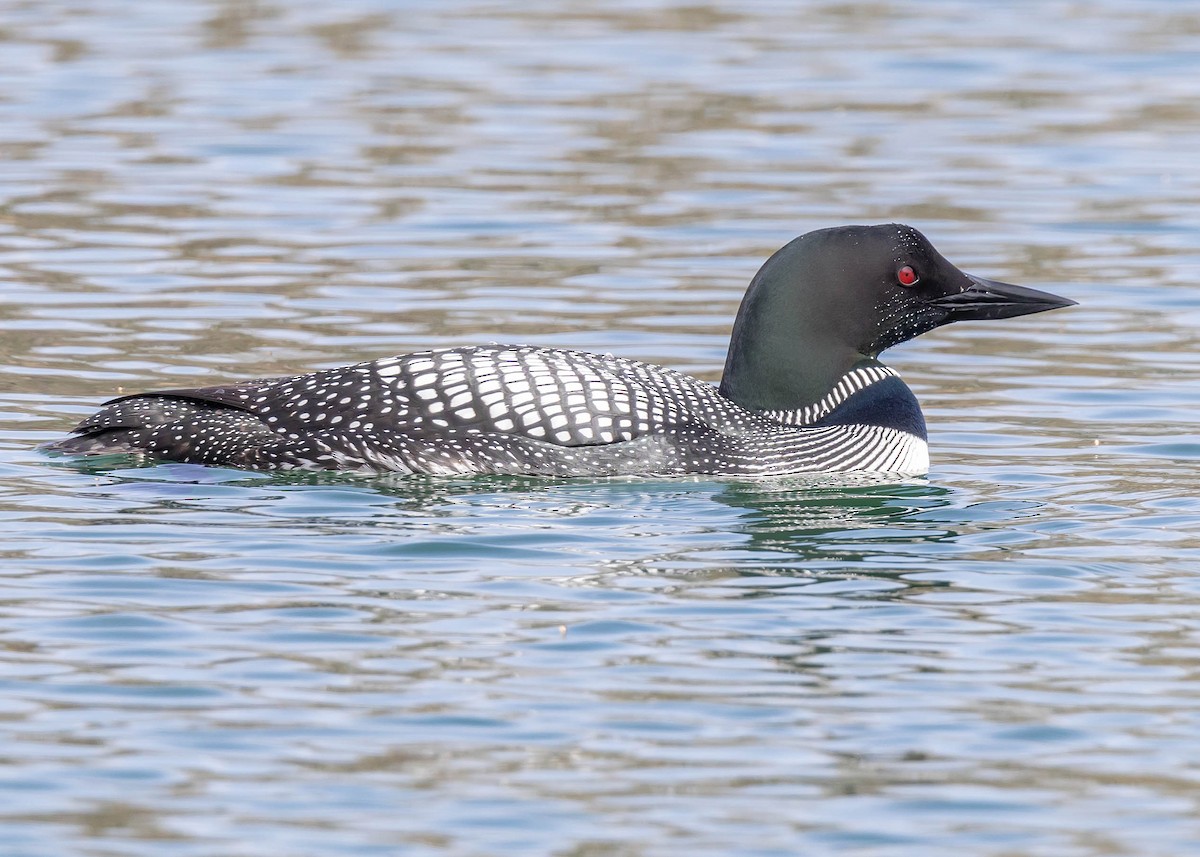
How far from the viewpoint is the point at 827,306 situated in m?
7.45

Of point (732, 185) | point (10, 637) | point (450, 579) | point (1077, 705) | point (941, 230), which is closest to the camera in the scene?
point (1077, 705)

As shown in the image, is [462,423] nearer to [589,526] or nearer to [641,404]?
[641,404]

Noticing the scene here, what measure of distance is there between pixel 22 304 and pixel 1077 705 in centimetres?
616


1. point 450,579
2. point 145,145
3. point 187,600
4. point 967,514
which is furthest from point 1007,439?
point 145,145

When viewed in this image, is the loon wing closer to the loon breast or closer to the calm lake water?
the loon breast

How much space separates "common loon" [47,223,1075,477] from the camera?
7062 mm

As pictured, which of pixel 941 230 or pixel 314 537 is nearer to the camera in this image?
pixel 314 537

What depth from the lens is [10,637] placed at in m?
5.39

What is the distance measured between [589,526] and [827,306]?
1.39 m

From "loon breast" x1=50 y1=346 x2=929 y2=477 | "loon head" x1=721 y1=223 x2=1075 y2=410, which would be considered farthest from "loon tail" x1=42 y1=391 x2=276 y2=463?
"loon head" x1=721 y1=223 x2=1075 y2=410

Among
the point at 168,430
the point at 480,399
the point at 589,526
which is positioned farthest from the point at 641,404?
the point at 168,430

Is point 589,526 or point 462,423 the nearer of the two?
point 589,526

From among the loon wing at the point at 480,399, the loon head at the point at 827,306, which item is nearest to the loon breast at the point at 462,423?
the loon wing at the point at 480,399

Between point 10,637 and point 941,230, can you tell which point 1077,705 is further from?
point 941,230
